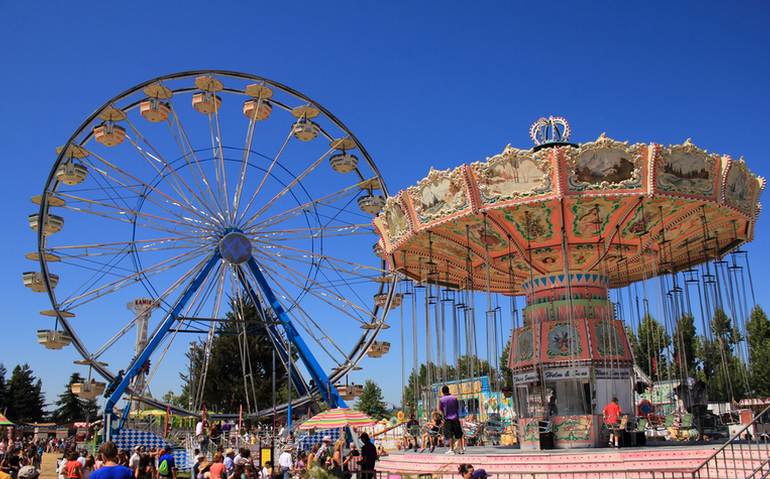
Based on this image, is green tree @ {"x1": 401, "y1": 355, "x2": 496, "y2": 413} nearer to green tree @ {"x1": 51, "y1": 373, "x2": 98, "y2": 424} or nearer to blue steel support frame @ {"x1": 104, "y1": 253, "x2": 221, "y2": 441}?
blue steel support frame @ {"x1": 104, "y1": 253, "x2": 221, "y2": 441}

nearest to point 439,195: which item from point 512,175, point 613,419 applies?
point 512,175

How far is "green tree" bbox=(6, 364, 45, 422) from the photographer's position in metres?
48.2

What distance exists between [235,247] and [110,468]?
18442mm

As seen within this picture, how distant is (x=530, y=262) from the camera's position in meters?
15.0

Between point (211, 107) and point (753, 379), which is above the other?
point (211, 107)

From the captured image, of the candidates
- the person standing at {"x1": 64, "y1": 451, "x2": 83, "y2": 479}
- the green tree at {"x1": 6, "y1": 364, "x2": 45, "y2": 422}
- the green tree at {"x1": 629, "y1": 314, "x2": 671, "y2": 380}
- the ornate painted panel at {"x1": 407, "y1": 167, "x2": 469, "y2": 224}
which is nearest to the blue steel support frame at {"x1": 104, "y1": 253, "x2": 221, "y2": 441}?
the ornate painted panel at {"x1": 407, "y1": 167, "x2": 469, "y2": 224}

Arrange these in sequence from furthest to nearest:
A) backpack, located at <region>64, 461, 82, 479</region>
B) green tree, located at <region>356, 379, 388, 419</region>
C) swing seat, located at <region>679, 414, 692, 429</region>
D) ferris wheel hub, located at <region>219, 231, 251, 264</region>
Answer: green tree, located at <region>356, 379, 388, 419</region>, ferris wheel hub, located at <region>219, 231, 251, 264</region>, swing seat, located at <region>679, 414, 692, 429</region>, backpack, located at <region>64, 461, 82, 479</region>

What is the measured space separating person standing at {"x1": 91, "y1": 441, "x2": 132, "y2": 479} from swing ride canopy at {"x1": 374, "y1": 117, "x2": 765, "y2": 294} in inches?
329

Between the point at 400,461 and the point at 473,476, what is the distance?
5224mm

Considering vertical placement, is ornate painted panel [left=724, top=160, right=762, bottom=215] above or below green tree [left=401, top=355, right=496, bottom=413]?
above

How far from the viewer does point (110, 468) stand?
5.25m

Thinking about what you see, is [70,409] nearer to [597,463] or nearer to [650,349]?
[650,349]

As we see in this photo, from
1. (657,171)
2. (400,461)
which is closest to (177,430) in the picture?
(400,461)

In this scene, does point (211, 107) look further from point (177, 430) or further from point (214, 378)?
point (214, 378)
